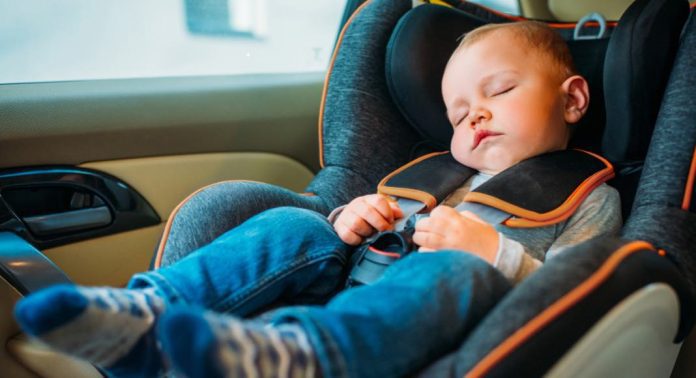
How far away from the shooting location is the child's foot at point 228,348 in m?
0.52

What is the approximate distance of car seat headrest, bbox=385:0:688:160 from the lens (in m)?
0.95

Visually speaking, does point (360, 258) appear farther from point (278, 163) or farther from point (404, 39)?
point (278, 163)

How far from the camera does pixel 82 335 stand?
Answer: 1.95 ft

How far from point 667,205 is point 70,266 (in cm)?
125

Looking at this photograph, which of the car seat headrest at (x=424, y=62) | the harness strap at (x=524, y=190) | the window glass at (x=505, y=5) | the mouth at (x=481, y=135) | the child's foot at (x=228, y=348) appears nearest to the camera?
the child's foot at (x=228, y=348)

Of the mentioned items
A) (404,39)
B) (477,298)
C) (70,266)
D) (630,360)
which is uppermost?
(404,39)

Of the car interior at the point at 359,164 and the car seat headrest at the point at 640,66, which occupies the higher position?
the car seat headrest at the point at 640,66

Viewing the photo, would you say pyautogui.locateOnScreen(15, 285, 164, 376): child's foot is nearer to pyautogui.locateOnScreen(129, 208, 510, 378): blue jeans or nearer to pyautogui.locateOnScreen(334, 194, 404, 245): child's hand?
pyautogui.locateOnScreen(129, 208, 510, 378): blue jeans

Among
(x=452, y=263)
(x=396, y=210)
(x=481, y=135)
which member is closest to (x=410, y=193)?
(x=396, y=210)

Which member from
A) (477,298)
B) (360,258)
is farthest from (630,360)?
(360,258)

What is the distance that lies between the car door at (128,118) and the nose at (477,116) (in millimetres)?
609

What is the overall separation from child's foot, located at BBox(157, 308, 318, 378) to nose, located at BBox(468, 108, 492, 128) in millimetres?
600

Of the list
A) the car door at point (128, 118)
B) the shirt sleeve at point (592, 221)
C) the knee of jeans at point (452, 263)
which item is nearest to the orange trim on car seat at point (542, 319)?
the knee of jeans at point (452, 263)

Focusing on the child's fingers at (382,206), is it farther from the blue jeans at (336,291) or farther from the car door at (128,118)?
the car door at (128,118)
